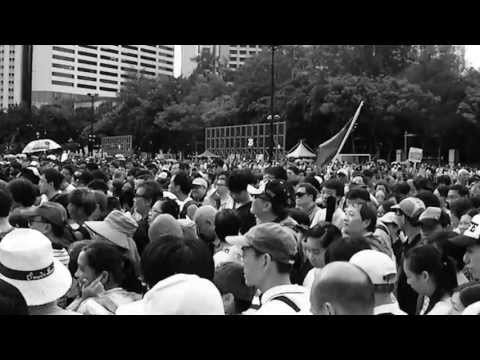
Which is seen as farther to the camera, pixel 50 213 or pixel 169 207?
pixel 169 207

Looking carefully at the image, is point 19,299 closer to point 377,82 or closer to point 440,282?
point 440,282

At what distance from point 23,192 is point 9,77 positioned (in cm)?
16803

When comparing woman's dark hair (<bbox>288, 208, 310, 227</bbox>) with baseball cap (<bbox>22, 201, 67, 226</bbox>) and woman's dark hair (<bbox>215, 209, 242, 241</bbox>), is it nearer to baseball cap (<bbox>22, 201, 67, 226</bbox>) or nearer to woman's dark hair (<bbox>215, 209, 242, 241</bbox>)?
woman's dark hair (<bbox>215, 209, 242, 241</bbox>)

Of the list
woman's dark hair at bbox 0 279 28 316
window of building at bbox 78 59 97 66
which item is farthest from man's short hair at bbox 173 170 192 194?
window of building at bbox 78 59 97 66

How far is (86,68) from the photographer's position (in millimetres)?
156000

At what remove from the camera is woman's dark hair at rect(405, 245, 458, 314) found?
4.00 metres

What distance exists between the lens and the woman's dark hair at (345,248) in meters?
4.21

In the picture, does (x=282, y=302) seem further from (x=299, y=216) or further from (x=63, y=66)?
(x=63, y=66)

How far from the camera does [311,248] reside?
16.1 ft

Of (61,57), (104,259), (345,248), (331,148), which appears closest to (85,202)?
(104,259)

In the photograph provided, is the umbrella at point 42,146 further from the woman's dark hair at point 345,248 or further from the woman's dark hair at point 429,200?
the woman's dark hair at point 345,248

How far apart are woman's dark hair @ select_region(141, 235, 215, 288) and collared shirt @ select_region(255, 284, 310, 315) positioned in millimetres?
370
